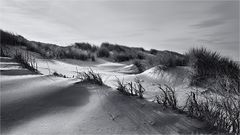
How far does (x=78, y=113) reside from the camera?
1.95m

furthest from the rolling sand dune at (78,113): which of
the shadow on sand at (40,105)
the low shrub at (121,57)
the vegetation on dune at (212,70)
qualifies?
the low shrub at (121,57)

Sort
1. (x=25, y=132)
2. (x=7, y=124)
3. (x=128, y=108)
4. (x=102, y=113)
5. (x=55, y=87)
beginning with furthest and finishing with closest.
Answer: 1. (x=55, y=87)
2. (x=128, y=108)
3. (x=102, y=113)
4. (x=7, y=124)
5. (x=25, y=132)

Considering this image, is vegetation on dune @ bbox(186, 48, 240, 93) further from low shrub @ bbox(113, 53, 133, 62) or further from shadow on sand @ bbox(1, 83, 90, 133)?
low shrub @ bbox(113, 53, 133, 62)

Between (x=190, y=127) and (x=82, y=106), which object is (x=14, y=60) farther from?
(x=190, y=127)

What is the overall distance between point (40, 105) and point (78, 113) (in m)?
0.46

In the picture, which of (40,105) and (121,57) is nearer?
(40,105)

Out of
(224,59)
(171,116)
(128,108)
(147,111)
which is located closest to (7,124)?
(128,108)

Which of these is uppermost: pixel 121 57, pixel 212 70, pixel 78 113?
pixel 121 57

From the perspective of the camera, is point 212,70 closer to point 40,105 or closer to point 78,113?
point 78,113

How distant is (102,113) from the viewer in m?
1.96

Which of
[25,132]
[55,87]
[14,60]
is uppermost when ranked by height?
[14,60]

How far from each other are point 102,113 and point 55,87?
2.96ft

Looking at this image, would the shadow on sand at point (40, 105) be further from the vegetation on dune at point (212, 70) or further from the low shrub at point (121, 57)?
the low shrub at point (121, 57)

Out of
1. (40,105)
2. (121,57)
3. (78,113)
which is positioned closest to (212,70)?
(78,113)
